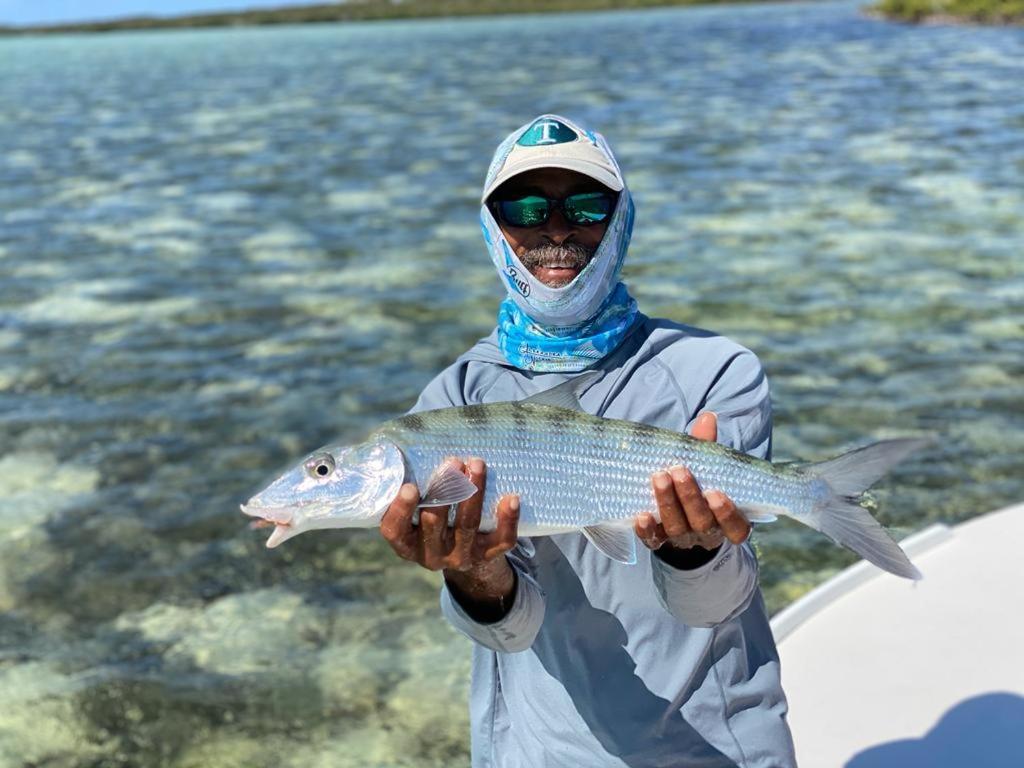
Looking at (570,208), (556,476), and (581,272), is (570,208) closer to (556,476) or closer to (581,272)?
(581,272)

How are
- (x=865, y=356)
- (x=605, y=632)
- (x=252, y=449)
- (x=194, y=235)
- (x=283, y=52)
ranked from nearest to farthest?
(x=605, y=632) < (x=252, y=449) < (x=865, y=356) < (x=194, y=235) < (x=283, y=52)

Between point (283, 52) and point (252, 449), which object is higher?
point (252, 449)

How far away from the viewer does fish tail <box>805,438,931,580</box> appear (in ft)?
9.53

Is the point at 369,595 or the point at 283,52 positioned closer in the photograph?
the point at 369,595

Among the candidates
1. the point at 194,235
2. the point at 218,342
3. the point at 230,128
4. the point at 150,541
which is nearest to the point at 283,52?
the point at 230,128

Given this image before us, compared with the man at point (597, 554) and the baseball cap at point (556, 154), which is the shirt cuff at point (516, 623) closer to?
the man at point (597, 554)

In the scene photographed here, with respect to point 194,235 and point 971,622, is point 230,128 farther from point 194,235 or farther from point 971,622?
point 971,622

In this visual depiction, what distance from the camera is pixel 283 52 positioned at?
79.4 metres

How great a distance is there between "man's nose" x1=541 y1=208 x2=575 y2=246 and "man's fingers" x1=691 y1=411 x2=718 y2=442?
0.83 m

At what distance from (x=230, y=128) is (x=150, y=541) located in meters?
26.0

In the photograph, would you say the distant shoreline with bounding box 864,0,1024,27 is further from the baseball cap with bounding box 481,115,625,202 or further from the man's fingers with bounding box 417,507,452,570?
the man's fingers with bounding box 417,507,452,570

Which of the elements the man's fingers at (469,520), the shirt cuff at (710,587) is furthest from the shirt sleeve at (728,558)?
the man's fingers at (469,520)

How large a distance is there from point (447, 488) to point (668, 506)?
0.63 meters

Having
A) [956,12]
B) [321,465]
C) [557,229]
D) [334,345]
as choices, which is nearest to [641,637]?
[321,465]
